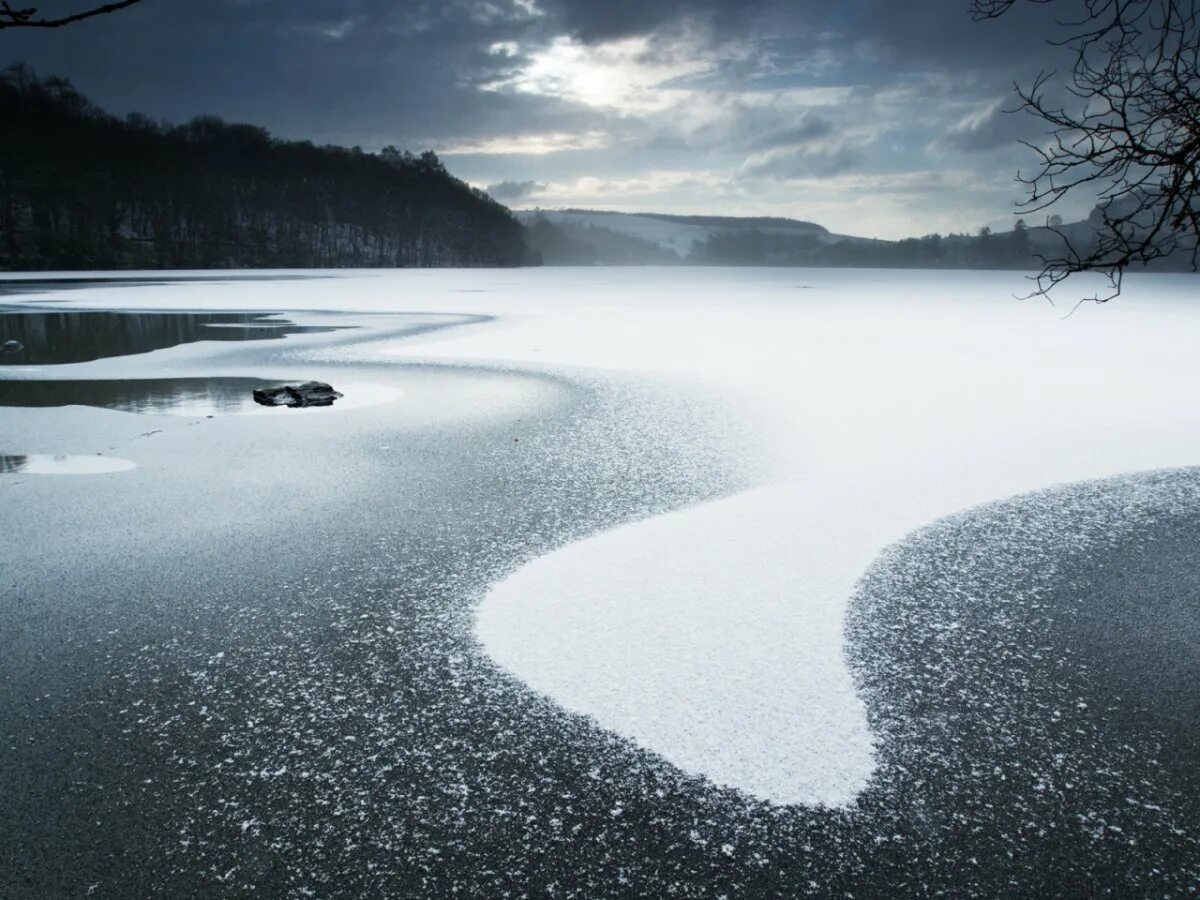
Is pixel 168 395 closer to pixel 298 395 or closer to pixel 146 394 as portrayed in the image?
pixel 146 394

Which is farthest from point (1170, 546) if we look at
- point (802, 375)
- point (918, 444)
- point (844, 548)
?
point (802, 375)

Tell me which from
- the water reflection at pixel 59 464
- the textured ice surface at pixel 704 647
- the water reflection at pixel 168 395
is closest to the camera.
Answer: the textured ice surface at pixel 704 647

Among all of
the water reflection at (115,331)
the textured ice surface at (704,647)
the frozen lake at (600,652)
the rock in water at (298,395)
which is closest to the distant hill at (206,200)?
the water reflection at (115,331)

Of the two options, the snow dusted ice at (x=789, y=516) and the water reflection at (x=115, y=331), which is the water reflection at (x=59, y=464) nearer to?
the snow dusted ice at (x=789, y=516)

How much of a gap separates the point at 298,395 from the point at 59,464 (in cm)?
322

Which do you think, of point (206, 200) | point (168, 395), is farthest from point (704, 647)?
point (206, 200)

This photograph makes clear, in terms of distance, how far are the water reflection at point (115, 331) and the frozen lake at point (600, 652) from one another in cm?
716

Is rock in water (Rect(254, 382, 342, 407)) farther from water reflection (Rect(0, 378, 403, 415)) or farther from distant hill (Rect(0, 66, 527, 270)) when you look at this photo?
distant hill (Rect(0, 66, 527, 270))

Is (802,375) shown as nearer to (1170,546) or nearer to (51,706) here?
(1170,546)

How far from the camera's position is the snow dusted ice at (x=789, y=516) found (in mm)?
3539

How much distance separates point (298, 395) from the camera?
10.4 meters

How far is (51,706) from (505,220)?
502 feet

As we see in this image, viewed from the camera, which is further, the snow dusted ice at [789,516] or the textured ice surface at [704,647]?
the snow dusted ice at [789,516]

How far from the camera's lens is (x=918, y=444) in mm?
8570
